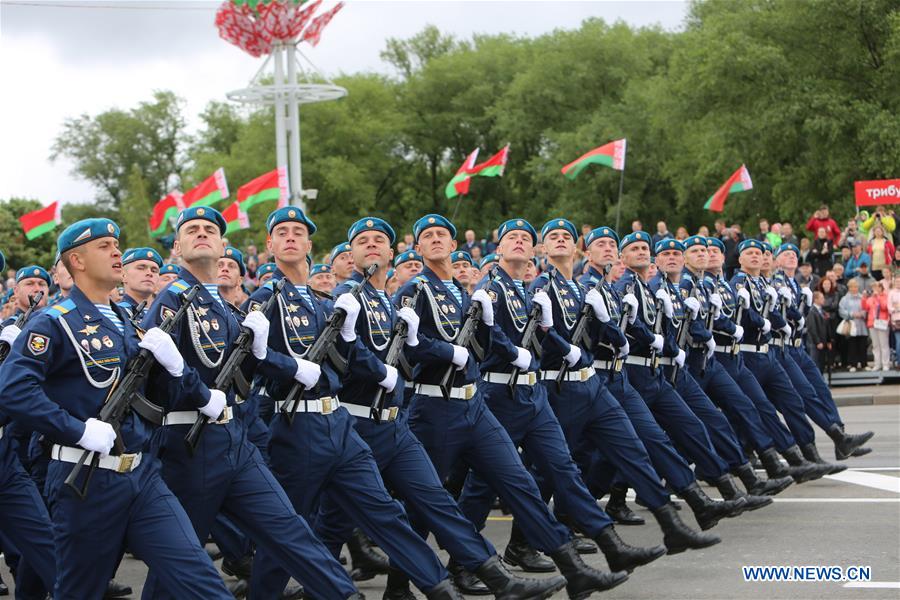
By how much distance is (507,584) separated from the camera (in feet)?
22.7

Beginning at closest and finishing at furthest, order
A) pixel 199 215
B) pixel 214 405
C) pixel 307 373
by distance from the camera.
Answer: pixel 214 405 < pixel 307 373 < pixel 199 215

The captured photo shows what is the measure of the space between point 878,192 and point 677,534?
57.4ft

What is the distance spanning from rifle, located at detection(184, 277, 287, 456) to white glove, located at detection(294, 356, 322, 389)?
0.27 m

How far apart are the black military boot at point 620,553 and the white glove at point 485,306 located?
57.8 inches

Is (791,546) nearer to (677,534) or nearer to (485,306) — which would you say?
(677,534)

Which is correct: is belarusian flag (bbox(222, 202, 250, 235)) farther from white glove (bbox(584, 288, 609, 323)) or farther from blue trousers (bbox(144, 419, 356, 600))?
blue trousers (bbox(144, 419, 356, 600))

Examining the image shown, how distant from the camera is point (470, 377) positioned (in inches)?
306

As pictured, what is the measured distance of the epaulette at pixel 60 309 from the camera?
5539mm

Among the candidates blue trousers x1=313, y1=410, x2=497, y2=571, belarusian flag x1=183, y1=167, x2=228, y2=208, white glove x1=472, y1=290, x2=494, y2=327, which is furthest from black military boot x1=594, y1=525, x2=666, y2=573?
belarusian flag x1=183, y1=167, x2=228, y2=208

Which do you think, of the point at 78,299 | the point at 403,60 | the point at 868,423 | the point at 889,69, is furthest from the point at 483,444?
the point at 403,60

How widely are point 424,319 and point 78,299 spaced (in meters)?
2.66

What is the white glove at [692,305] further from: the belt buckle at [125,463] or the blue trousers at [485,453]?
the belt buckle at [125,463]

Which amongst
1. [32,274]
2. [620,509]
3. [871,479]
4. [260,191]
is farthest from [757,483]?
[260,191]

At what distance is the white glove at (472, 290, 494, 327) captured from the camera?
8016mm
